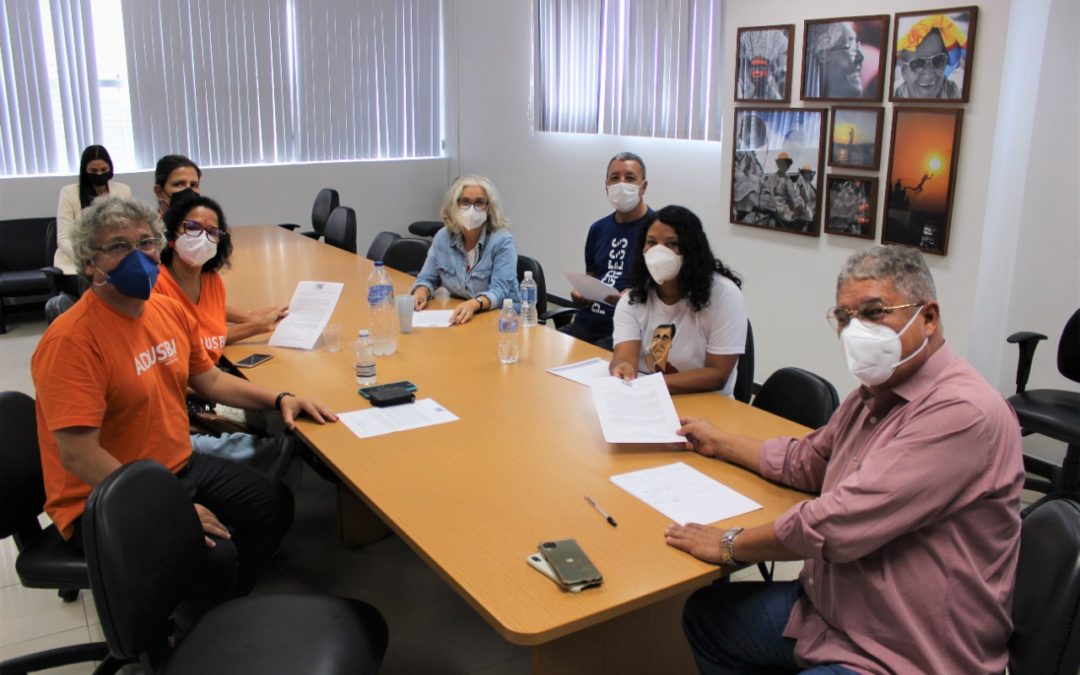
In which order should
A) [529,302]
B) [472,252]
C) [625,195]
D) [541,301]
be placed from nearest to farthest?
[529,302] → [625,195] → [472,252] → [541,301]

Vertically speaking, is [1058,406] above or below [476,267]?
below

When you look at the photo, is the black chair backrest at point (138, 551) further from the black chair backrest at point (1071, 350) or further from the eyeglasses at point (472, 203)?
the black chair backrest at point (1071, 350)

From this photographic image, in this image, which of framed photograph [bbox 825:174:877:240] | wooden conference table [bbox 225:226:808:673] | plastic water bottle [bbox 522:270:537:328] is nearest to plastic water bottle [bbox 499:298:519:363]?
wooden conference table [bbox 225:226:808:673]

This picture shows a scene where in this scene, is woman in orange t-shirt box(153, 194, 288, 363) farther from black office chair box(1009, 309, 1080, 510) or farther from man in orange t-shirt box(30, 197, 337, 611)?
black office chair box(1009, 309, 1080, 510)

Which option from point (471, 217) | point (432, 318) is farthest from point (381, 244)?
point (432, 318)

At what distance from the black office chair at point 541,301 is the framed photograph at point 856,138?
1561 mm

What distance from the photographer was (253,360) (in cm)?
304

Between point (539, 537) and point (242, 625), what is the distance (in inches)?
27.7

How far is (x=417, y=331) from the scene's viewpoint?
137 inches

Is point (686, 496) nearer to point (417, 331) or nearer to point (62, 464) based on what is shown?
point (62, 464)

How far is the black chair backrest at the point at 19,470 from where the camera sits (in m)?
2.14

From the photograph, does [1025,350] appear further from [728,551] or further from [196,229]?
[196,229]

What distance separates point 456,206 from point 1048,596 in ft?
9.59

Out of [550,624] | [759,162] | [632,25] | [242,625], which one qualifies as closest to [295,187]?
[632,25]
